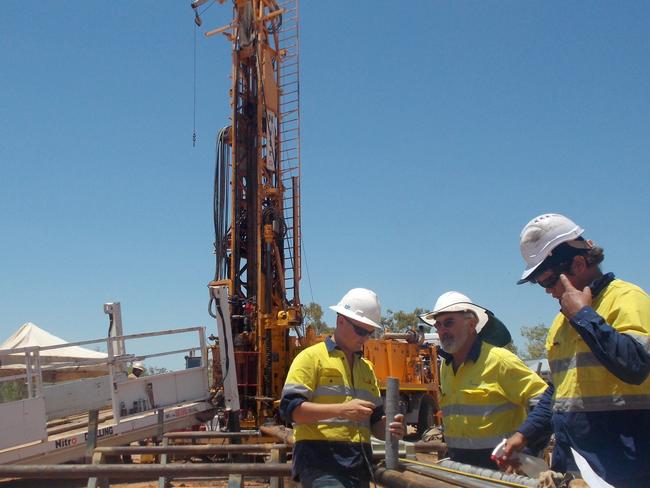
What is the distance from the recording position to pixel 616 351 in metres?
2.38

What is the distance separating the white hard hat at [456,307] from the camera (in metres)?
3.88

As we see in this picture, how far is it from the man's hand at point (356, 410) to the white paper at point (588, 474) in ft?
3.50

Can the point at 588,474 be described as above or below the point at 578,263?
below

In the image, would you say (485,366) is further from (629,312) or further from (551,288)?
(629,312)

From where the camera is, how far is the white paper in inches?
96.9

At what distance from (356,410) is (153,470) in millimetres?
1475

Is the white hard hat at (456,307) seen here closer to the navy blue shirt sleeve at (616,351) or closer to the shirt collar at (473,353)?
the shirt collar at (473,353)

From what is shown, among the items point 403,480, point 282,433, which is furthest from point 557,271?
point 282,433

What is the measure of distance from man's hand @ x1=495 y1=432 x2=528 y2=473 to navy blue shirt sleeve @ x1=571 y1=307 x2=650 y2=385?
96cm

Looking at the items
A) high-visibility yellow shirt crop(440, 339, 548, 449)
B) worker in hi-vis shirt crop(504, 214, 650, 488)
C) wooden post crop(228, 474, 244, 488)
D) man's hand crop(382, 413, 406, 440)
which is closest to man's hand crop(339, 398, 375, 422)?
man's hand crop(382, 413, 406, 440)

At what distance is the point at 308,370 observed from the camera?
3.75 m

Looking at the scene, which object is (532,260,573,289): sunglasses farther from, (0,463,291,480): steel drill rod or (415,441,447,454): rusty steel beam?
(415,441,447,454): rusty steel beam

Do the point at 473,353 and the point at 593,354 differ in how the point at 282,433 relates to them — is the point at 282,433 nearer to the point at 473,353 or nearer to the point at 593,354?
the point at 473,353

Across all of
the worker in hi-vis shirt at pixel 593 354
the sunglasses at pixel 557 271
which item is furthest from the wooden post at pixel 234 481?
the sunglasses at pixel 557 271
